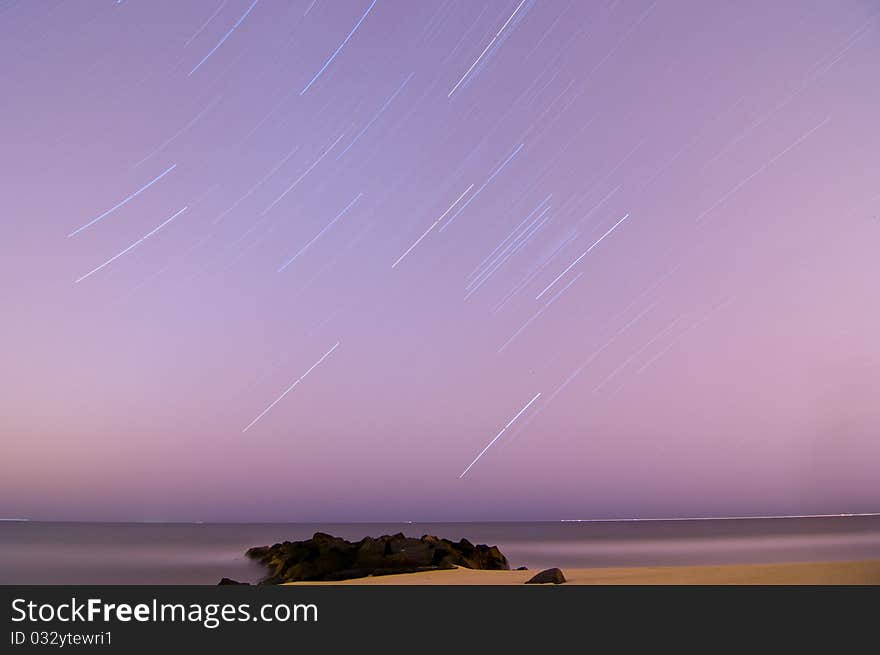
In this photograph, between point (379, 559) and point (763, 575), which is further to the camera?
point (379, 559)

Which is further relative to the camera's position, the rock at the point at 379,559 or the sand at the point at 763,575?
the rock at the point at 379,559

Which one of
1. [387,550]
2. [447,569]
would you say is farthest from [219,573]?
[447,569]

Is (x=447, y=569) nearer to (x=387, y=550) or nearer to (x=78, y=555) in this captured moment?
(x=387, y=550)

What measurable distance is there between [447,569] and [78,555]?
3504 centimetres

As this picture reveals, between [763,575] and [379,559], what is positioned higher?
[379,559]

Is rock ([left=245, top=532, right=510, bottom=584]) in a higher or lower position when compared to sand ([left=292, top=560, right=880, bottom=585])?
higher

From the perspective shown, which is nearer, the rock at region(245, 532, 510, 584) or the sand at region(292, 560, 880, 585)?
the sand at region(292, 560, 880, 585)

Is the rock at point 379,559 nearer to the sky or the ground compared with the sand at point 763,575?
nearer to the sky

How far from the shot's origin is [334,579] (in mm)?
15930

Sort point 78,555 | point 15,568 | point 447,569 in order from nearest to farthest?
point 447,569 < point 15,568 < point 78,555
